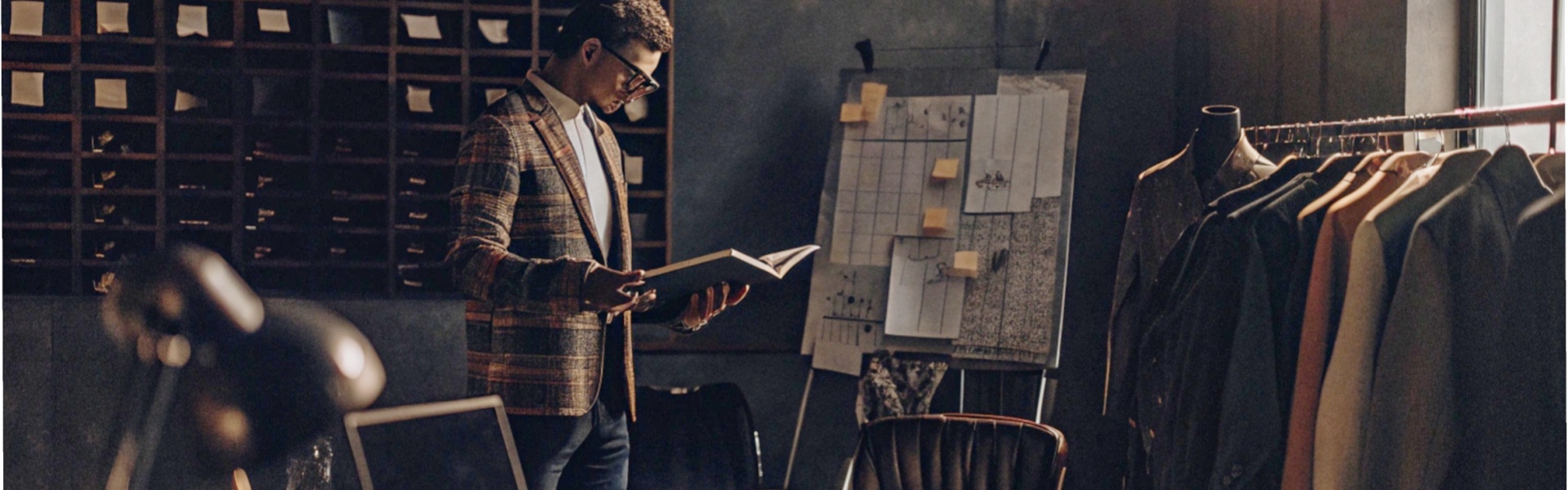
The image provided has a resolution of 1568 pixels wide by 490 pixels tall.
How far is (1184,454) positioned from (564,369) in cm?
106

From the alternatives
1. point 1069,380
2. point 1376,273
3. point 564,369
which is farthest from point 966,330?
point 1376,273

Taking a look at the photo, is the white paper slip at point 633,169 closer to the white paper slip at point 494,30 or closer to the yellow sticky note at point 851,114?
the white paper slip at point 494,30

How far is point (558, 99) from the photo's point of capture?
2.10 m

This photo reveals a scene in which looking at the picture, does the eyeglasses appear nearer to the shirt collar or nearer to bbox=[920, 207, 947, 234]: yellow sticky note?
the shirt collar

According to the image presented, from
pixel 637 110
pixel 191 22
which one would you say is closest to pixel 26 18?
pixel 191 22

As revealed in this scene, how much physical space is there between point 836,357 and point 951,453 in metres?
0.94

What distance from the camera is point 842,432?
12.0 feet

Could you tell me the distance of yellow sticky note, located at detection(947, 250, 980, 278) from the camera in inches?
123

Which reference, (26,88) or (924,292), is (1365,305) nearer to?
(924,292)

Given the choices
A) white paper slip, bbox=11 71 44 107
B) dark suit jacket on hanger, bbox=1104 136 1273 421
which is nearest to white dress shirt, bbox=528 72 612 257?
dark suit jacket on hanger, bbox=1104 136 1273 421

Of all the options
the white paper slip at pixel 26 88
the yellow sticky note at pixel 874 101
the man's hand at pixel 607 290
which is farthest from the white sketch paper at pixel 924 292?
the white paper slip at pixel 26 88

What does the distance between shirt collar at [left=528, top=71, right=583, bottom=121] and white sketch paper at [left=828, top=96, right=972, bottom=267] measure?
4.33ft

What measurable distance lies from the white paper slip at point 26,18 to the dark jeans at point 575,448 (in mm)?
2291

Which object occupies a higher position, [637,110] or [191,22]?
[191,22]
